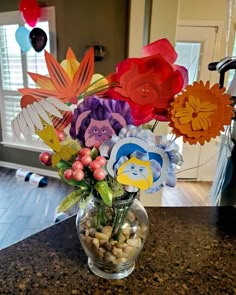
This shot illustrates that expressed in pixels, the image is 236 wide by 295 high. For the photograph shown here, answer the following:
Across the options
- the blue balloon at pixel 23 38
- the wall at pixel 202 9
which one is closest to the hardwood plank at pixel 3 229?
the blue balloon at pixel 23 38

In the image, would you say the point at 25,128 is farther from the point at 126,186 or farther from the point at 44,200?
the point at 44,200

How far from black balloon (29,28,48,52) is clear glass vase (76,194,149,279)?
116 inches

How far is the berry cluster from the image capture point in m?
0.51

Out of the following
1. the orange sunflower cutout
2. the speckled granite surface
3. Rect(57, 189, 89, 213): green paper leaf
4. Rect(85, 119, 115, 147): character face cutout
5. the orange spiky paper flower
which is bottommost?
the speckled granite surface

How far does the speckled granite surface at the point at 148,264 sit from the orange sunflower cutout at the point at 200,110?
1.24 feet

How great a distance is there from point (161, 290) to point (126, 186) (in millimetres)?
276

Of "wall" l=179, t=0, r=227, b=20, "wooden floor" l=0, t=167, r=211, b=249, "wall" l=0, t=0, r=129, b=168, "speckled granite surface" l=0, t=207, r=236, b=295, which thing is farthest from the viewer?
"wall" l=179, t=0, r=227, b=20

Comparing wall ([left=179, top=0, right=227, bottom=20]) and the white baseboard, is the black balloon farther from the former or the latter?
wall ([left=179, top=0, right=227, bottom=20])

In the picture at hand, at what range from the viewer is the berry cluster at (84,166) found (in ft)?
1.69

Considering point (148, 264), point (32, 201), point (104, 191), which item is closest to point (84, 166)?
point (104, 191)

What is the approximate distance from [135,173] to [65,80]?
236 millimetres

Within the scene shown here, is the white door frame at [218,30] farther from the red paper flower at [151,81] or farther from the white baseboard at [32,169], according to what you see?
the red paper flower at [151,81]

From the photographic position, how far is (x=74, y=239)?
803 mm

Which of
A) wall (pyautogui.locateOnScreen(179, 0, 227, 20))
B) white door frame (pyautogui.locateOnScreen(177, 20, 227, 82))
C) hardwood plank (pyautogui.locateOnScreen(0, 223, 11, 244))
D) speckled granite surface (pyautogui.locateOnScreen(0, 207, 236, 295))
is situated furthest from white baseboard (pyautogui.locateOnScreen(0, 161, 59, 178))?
speckled granite surface (pyautogui.locateOnScreen(0, 207, 236, 295))
